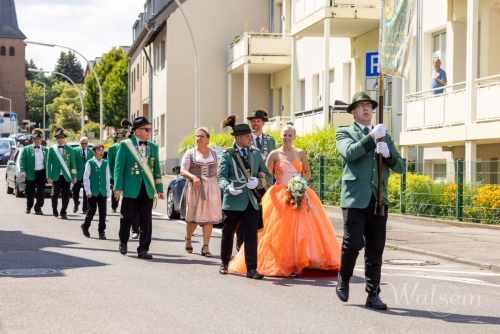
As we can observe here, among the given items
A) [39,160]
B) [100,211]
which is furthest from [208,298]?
[39,160]

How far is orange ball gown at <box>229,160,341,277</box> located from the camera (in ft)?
35.8

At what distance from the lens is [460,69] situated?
2405 centimetres

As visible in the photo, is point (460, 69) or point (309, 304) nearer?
point (309, 304)

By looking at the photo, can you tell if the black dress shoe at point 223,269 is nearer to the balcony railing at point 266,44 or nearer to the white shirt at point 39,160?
the white shirt at point 39,160

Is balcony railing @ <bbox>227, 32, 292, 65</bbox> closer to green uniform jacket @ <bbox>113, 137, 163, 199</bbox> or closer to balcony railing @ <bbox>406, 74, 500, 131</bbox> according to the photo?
balcony railing @ <bbox>406, 74, 500, 131</bbox>

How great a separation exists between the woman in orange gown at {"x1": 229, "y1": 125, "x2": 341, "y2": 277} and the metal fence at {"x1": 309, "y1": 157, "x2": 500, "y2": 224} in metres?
8.05

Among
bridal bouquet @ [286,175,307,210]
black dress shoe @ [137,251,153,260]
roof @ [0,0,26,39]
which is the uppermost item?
roof @ [0,0,26,39]

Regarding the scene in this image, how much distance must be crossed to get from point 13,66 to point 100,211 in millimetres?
141002

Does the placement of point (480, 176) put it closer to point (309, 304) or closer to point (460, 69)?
point (460, 69)

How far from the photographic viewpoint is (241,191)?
1094 centimetres

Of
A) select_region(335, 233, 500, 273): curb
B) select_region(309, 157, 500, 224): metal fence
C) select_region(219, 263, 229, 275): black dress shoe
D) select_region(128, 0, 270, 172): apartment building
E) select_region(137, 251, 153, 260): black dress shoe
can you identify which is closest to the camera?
select_region(219, 263, 229, 275): black dress shoe

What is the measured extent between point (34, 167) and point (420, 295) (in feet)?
45.8

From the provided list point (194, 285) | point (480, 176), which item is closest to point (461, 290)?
point (194, 285)

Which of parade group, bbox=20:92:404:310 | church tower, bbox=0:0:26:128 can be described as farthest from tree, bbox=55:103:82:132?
parade group, bbox=20:92:404:310
